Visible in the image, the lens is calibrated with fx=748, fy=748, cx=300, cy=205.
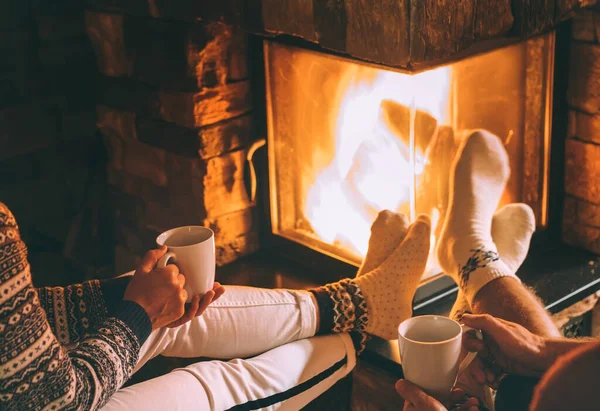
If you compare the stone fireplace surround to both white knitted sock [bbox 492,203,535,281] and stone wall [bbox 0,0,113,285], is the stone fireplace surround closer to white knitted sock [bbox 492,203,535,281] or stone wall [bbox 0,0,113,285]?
stone wall [bbox 0,0,113,285]

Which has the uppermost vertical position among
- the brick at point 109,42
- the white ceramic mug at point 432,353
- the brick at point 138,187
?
the brick at point 109,42

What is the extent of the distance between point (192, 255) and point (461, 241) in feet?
2.44

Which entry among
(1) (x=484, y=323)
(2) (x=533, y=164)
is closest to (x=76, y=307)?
(1) (x=484, y=323)

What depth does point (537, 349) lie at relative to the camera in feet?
4.17

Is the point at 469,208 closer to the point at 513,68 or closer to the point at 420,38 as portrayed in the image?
the point at 513,68

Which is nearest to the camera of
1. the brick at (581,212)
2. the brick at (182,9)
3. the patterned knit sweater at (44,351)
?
the patterned knit sweater at (44,351)

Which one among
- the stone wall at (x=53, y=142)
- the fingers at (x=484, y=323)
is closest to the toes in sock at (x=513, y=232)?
the fingers at (x=484, y=323)

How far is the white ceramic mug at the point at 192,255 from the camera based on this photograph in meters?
1.23

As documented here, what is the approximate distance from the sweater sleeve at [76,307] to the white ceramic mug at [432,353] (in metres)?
0.54

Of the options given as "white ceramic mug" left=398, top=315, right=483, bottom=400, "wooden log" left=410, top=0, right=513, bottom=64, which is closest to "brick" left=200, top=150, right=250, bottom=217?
"wooden log" left=410, top=0, right=513, bottom=64

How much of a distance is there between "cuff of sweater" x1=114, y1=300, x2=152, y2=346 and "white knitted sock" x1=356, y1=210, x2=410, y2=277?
2.18ft

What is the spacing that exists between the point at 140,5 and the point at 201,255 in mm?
1000

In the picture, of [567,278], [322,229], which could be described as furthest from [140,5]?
[567,278]

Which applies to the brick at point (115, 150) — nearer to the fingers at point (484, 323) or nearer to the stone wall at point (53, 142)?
the stone wall at point (53, 142)
